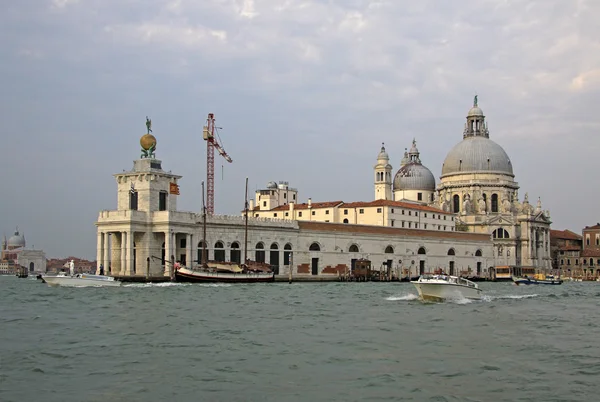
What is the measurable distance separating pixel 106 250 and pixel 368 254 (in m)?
24.3

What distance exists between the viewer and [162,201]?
6169 centimetres

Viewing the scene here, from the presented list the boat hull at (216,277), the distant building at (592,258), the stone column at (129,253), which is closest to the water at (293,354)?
the boat hull at (216,277)

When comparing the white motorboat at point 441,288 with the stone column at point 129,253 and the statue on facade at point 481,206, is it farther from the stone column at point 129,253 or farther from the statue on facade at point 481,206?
the statue on facade at point 481,206

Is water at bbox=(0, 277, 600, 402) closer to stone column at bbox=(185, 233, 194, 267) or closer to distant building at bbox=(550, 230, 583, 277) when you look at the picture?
stone column at bbox=(185, 233, 194, 267)

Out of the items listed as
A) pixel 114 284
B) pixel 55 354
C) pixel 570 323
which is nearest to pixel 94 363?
pixel 55 354

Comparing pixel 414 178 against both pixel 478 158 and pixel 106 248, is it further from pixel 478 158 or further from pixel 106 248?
pixel 106 248

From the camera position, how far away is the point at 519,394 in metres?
14.9

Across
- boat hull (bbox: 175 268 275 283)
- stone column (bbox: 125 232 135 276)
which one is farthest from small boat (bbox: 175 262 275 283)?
stone column (bbox: 125 232 135 276)

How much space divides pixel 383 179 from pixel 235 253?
39298mm

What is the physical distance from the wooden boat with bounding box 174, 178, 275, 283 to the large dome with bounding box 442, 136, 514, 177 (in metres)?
46.6

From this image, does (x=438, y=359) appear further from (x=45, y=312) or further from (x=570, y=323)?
(x=45, y=312)

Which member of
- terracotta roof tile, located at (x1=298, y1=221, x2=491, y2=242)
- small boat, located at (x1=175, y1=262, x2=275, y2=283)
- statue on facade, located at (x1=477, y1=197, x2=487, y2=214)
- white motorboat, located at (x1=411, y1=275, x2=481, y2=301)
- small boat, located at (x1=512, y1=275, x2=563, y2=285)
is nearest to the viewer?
white motorboat, located at (x1=411, y1=275, x2=481, y2=301)

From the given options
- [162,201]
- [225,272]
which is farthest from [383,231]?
[225,272]

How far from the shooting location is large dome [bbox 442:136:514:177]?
334ft
